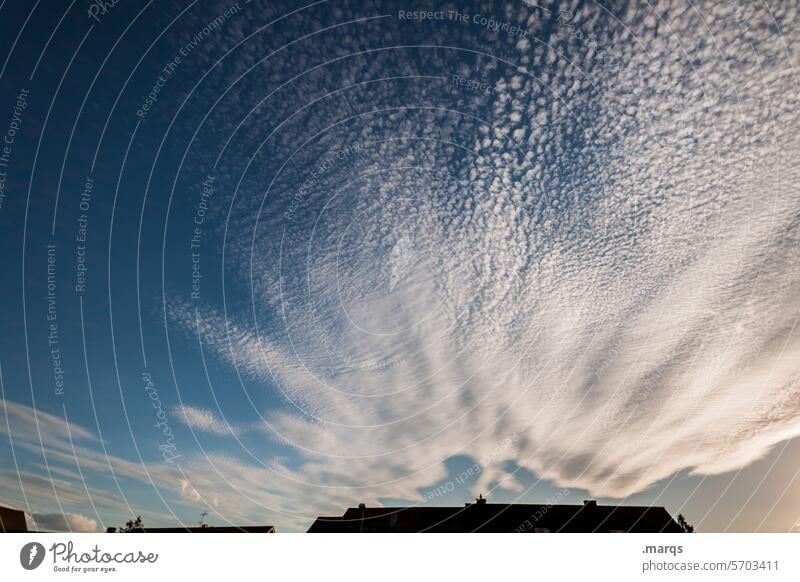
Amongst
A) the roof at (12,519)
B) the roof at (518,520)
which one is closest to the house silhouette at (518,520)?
the roof at (518,520)

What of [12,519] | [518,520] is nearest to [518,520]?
[518,520]

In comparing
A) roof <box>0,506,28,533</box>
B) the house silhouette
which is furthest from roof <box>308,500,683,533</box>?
roof <box>0,506,28,533</box>

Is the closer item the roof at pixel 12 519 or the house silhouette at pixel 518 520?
the roof at pixel 12 519

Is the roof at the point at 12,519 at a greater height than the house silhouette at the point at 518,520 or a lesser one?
lesser

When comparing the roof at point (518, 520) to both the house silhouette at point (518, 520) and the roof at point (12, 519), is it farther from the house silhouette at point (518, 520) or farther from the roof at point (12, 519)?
the roof at point (12, 519)

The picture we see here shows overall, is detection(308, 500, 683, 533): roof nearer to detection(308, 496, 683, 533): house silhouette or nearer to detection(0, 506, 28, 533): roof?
detection(308, 496, 683, 533): house silhouette
